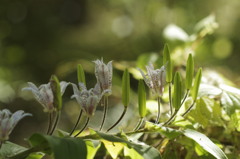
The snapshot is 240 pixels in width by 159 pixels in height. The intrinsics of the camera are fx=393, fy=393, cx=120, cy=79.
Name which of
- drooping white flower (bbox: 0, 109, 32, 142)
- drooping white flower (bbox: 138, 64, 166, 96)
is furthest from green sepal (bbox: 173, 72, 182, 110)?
drooping white flower (bbox: 0, 109, 32, 142)

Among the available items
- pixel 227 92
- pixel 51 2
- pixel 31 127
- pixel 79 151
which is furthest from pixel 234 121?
pixel 51 2

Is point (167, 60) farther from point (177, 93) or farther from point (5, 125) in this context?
point (5, 125)

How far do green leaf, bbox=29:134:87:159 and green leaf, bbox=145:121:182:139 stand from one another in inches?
2.3

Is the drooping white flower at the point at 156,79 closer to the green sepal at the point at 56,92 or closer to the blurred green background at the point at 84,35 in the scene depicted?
the green sepal at the point at 56,92

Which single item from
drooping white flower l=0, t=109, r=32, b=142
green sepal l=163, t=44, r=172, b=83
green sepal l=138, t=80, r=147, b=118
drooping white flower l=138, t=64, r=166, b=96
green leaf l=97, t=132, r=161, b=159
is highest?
green sepal l=163, t=44, r=172, b=83

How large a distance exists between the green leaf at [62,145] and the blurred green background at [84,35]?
34.6 inches

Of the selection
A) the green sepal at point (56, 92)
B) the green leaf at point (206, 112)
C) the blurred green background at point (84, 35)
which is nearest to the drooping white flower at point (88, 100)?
the green sepal at point (56, 92)

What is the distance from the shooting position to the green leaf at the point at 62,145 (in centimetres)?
22

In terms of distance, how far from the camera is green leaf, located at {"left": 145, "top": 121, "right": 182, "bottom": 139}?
27cm

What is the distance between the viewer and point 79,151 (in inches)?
9.0

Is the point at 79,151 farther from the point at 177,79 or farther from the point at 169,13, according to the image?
the point at 169,13

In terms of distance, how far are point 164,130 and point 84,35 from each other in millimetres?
1329

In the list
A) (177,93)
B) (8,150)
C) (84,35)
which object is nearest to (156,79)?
(177,93)

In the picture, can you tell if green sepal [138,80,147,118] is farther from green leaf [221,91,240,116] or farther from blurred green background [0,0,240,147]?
blurred green background [0,0,240,147]
